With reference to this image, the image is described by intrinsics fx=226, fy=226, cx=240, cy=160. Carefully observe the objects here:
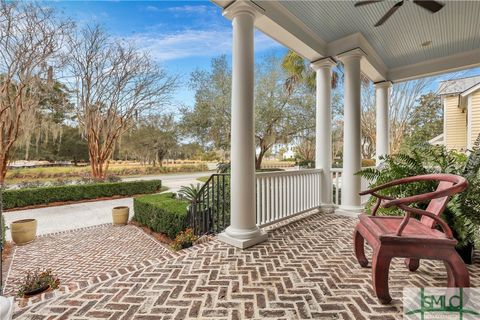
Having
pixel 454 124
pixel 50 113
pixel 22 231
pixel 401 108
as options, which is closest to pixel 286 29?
pixel 22 231

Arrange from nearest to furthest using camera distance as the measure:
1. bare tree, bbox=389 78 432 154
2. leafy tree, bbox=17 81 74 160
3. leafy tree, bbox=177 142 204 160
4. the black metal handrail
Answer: the black metal handrail → leafy tree, bbox=17 81 74 160 → bare tree, bbox=389 78 432 154 → leafy tree, bbox=177 142 204 160

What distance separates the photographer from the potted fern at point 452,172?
6.66 ft

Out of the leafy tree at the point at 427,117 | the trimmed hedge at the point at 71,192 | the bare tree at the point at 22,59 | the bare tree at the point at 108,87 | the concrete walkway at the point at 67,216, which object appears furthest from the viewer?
the leafy tree at the point at 427,117

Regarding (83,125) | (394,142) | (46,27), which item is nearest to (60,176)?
(83,125)

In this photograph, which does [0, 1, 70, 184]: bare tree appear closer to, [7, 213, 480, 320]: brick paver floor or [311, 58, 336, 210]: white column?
[311, 58, 336, 210]: white column

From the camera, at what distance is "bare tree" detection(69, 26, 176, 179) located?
8656 mm

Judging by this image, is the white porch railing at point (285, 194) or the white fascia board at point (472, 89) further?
the white fascia board at point (472, 89)

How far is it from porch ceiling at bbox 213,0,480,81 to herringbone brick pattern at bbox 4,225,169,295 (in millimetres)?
4290

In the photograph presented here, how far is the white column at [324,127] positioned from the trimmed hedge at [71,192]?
8718mm

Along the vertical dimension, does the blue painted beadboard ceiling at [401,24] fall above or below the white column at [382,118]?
above

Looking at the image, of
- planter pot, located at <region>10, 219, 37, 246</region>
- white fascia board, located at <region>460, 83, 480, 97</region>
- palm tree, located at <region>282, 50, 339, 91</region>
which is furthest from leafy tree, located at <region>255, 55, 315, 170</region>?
planter pot, located at <region>10, 219, 37, 246</region>

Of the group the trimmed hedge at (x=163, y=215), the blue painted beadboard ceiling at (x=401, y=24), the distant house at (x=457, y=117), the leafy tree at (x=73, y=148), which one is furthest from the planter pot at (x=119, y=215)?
the distant house at (x=457, y=117)

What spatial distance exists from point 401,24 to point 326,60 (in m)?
1.18

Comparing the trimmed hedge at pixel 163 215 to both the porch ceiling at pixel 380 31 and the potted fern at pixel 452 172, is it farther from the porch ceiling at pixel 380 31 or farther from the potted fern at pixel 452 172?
the porch ceiling at pixel 380 31
